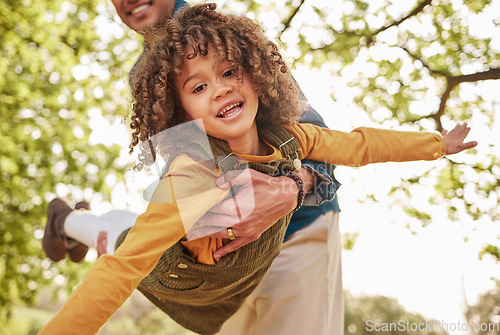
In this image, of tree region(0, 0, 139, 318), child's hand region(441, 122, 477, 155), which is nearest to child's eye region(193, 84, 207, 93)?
child's hand region(441, 122, 477, 155)

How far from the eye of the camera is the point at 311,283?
2488mm

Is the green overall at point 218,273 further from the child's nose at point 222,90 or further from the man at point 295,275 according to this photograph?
the man at point 295,275

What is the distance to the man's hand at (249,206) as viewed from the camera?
5.33ft

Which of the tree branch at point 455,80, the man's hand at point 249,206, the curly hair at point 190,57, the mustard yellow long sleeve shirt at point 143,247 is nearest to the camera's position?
the mustard yellow long sleeve shirt at point 143,247

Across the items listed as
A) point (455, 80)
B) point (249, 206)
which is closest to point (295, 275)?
point (249, 206)

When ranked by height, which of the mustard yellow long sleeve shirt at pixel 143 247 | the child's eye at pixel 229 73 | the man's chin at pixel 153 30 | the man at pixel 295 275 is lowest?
the man at pixel 295 275

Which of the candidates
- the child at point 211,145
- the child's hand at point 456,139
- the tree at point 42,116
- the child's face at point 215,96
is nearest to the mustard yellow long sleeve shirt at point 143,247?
the child at point 211,145

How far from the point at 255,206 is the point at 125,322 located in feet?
46.4

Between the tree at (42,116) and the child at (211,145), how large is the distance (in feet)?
12.1

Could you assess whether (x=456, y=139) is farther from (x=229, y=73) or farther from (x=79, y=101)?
(x=79, y=101)

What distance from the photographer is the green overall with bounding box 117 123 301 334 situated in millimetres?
1691

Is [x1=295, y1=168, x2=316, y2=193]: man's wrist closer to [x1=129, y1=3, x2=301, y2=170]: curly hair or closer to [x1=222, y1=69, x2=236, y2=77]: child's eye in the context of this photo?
[x1=129, y1=3, x2=301, y2=170]: curly hair

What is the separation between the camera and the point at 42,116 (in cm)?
540

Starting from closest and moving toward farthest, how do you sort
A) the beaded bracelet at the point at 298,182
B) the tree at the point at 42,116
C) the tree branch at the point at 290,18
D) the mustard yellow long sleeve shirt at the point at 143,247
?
1. the mustard yellow long sleeve shirt at the point at 143,247
2. the beaded bracelet at the point at 298,182
3. the tree branch at the point at 290,18
4. the tree at the point at 42,116
